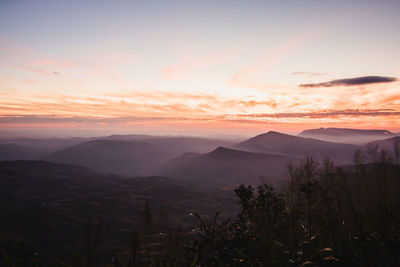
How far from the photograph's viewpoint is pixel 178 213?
168 m

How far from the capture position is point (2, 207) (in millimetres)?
168250

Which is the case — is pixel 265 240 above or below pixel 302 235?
above

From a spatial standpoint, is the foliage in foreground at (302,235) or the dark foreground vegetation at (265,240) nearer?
the dark foreground vegetation at (265,240)

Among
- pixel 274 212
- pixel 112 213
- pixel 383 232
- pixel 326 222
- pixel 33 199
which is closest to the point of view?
pixel 383 232

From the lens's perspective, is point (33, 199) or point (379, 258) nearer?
point (379, 258)

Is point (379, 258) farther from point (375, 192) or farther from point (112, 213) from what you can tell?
point (112, 213)

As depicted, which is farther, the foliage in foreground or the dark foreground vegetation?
the foliage in foreground

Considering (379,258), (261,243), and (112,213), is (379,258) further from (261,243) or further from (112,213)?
(112,213)

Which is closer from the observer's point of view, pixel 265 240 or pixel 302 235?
pixel 265 240

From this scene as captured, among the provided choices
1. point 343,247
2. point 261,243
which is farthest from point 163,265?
point 343,247

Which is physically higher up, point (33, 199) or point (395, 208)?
point (395, 208)

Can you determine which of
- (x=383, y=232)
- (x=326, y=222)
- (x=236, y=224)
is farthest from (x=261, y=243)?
(x=383, y=232)

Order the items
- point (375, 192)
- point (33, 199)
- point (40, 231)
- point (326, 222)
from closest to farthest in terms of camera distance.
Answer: point (326, 222) < point (375, 192) < point (40, 231) < point (33, 199)

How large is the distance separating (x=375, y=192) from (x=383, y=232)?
246 centimetres
